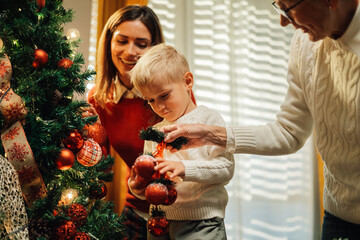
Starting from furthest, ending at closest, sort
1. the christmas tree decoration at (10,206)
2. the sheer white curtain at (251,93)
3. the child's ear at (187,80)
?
1. the sheer white curtain at (251,93)
2. the child's ear at (187,80)
3. the christmas tree decoration at (10,206)

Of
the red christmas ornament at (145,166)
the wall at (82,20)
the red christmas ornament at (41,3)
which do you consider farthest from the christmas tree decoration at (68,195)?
the wall at (82,20)

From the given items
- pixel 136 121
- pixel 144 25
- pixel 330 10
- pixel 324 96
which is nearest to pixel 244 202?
pixel 136 121

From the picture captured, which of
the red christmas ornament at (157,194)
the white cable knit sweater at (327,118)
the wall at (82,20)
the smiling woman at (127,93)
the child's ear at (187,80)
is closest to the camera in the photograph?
the white cable knit sweater at (327,118)

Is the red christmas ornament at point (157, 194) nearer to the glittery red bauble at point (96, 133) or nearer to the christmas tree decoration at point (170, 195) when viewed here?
the christmas tree decoration at point (170, 195)

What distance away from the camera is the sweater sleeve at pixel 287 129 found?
1224 mm

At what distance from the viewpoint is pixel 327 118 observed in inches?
43.3

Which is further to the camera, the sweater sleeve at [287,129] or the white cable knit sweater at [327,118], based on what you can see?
the sweater sleeve at [287,129]

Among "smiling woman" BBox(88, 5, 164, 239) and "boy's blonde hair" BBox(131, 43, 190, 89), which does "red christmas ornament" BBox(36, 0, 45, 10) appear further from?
"smiling woman" BBox(88, 5, 164, 239)

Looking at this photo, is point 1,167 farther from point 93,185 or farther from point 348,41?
point 348,41

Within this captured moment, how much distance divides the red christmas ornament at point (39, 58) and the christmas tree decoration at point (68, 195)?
0.40 m

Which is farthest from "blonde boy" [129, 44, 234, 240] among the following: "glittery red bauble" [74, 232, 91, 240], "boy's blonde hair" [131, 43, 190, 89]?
"glittery red bauble" [74, 232, 91, 240]

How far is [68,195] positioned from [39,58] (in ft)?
1.43

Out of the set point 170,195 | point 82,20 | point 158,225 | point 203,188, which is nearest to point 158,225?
point 158,225

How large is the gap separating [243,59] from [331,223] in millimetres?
1935
